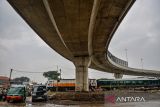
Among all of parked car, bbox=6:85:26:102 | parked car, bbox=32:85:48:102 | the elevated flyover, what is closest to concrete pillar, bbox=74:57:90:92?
the elevated flyover

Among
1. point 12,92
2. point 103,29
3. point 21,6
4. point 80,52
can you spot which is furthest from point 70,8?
point 80,52

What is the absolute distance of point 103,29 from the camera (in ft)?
82.0

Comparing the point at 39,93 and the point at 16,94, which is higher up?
the point at 39,93

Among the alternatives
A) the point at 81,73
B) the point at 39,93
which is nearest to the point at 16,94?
the point at 39,93

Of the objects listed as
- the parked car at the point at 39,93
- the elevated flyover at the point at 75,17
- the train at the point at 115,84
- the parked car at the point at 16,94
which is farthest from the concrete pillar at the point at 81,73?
the train at the point at 115,84

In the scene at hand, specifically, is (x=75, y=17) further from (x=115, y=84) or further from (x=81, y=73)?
(x=115, y=84)

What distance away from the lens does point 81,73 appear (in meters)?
41.0

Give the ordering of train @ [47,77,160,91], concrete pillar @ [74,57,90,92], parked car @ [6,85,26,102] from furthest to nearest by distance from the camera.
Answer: train @ [47,77,160,91] → concrete pillar @ [74,57,90,92] → parked car @ [6,85,26,102]

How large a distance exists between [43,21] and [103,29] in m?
7.05

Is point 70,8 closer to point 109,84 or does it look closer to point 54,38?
point 54,38

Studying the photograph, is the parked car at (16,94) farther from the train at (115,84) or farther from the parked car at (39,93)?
the train at (115,84)

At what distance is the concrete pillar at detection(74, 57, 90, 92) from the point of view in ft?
130

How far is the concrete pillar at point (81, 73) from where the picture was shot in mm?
39750

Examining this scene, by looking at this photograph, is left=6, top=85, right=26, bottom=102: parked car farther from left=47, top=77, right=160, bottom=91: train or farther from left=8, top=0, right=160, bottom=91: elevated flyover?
left=47, top=77, right=160, bottom=91: train
